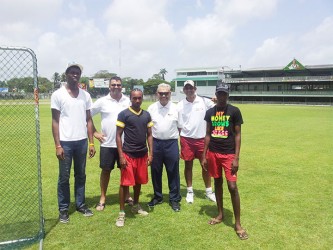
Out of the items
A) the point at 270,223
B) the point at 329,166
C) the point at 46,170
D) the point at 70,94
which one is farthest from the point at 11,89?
the point at 329,166

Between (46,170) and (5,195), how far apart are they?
209 cm

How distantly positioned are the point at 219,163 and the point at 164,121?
1.26 m

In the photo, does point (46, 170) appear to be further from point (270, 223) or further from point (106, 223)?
point (270, 223)

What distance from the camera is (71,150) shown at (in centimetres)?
477

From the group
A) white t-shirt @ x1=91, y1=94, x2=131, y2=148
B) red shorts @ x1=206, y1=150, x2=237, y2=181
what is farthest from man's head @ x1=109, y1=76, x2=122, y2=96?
red shorts @ x1=206, y1=150, x2=237, y2=181

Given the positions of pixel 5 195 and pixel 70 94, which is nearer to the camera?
pixel 70 94

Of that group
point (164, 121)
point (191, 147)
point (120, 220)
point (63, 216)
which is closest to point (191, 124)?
point (191, 147)

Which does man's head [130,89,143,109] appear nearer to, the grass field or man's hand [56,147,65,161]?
man's hand [56,147,65,161]

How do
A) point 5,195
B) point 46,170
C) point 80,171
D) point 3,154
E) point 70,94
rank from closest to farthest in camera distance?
1. point 70,94
2. point 80,171
3. point 5,195
4. point 46,170
5. point 3,154

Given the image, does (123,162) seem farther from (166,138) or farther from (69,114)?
(69,114)

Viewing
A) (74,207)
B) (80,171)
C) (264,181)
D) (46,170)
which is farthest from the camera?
(46,170)

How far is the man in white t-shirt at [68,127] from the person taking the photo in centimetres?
460

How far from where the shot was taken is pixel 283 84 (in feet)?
231

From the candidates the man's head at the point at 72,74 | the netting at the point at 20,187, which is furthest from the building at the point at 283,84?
the man's head at the point at 72,74
